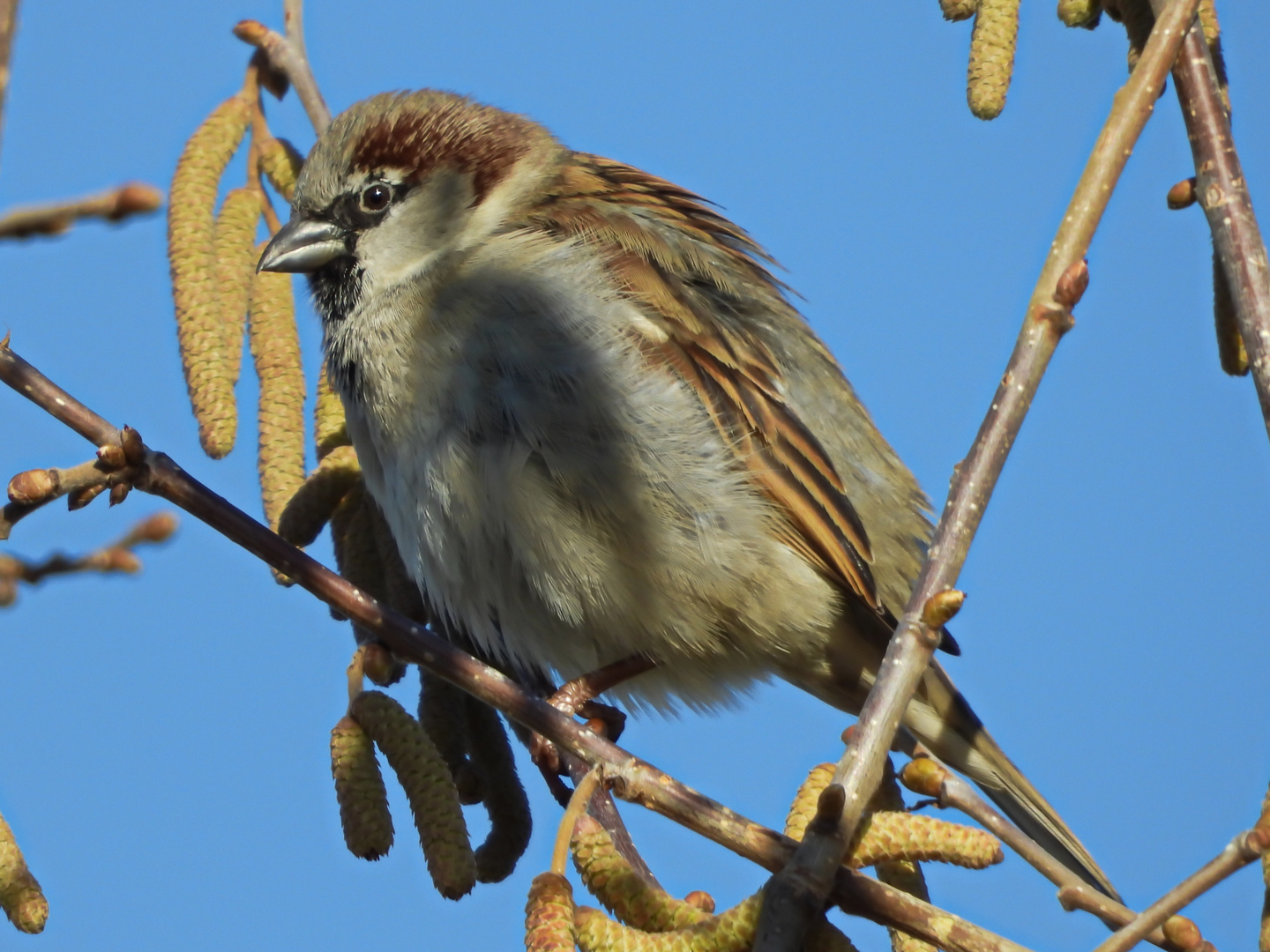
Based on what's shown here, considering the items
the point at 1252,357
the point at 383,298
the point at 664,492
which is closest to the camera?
the point at 1252,357

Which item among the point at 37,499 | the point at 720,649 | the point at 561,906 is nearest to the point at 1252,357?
the point at 561,906

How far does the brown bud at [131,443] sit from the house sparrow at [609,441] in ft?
3.30

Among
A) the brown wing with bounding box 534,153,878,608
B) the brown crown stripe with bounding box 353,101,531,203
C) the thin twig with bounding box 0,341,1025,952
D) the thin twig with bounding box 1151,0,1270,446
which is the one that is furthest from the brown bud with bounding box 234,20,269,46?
the thin twig with bounding box 1151,0,1270,446

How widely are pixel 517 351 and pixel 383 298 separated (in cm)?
39

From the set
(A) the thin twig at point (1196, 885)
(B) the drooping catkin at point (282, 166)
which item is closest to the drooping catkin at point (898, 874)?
(A) the thin twig at point (1196, 885)

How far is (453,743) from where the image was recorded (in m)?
2.39

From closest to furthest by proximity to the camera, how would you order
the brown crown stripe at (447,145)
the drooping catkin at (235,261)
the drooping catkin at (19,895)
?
the drooping catkin at (19,895) → the drooping catkin at (235,261) → the brown crown stripe at (447,145)

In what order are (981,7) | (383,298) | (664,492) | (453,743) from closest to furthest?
(981,7) < (453,743) < (664,492) < (383,298)

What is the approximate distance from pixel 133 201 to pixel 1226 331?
1679 millimetres

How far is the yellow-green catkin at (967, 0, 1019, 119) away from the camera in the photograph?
203 cm

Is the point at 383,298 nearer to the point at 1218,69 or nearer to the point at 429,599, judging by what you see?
the point at 429,599

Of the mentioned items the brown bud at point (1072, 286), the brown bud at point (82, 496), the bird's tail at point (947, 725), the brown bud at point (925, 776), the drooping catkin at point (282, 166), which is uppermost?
the drooping catkin at point (282, 166)

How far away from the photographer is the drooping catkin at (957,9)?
201cm

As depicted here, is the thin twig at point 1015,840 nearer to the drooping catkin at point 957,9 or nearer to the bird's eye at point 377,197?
the drooping catkin at point 957,9
